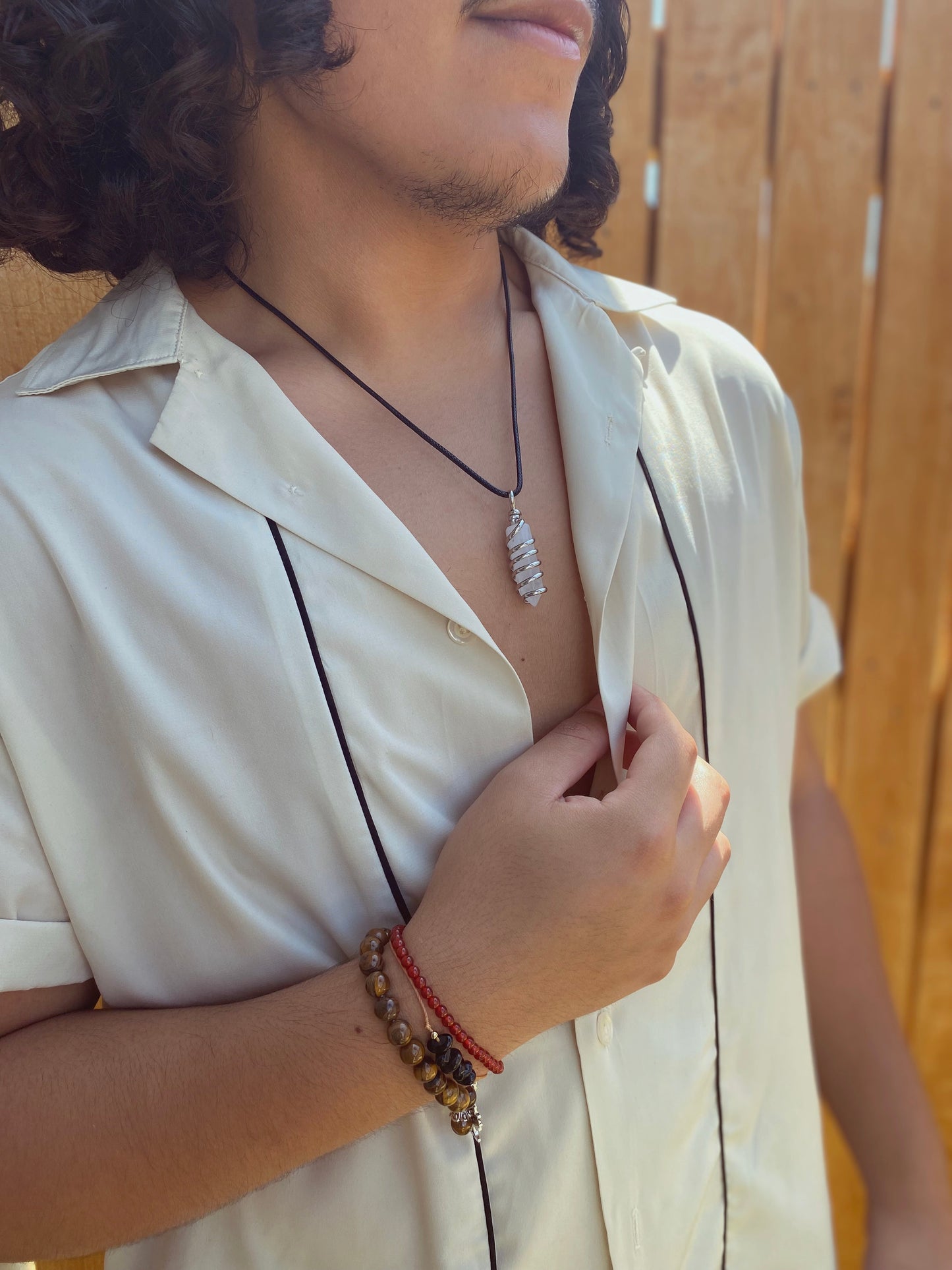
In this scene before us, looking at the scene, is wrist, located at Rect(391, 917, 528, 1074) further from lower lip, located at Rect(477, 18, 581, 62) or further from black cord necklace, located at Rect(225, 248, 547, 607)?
lower lip, located at Rect(477, 18, 581, 62)

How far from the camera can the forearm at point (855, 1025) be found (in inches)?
48.3

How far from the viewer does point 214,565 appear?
82cm

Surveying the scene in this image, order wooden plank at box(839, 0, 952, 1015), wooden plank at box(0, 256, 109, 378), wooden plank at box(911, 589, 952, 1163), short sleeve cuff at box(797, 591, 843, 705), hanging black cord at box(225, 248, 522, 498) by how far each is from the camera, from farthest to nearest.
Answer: wooden plank at box(911, 589, 952, 1163) → wooden plank at box(839, 0, 952, 1015) → short sleeve cuff at box(797, 591, 843, 705) → wooden plank at box(0, 256, 109, 378) → hanging black cord at box(225, 248, 522, 498)

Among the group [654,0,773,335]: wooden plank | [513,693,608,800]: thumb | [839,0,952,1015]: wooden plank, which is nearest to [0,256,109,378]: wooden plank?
[513,693,608,800]: thumb

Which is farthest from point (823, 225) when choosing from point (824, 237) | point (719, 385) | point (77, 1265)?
point (77, 1265)

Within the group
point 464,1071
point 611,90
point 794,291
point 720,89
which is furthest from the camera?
point 794,291

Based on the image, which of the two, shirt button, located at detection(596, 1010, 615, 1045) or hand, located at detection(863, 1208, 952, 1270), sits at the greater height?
shirt button, located at detection(596, 1010, 615, 1045)

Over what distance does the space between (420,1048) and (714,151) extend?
4.48 feet

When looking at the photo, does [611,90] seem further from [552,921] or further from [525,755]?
[552,921]

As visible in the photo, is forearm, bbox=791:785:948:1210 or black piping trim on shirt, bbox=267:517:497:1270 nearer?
black piping trim on shirt, bbox=267:517:497:1270

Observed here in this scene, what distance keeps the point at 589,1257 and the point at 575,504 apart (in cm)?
Result: 68

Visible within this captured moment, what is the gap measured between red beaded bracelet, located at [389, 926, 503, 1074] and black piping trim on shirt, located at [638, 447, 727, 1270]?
0.32m

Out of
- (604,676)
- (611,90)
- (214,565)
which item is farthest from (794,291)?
(214,565)

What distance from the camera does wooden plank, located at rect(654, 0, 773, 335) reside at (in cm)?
147
